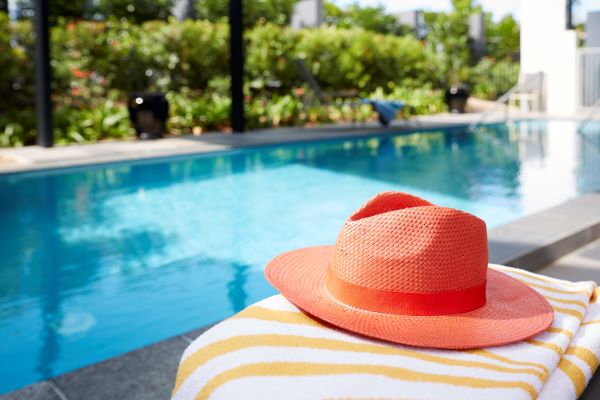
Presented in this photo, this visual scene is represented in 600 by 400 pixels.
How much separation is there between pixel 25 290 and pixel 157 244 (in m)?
1.10

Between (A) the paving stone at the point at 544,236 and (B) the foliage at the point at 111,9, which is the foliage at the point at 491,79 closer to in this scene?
(B) the foliage at the point at 111,9

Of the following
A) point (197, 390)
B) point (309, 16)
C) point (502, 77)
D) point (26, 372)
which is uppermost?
point (309, 16)

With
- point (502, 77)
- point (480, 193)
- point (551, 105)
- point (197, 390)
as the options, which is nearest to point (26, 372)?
point (197, 390)

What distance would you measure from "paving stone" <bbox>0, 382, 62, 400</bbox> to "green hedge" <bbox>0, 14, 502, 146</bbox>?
7.65 m

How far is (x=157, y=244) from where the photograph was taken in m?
4.64

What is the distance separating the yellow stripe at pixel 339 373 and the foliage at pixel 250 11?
1597 centimetres

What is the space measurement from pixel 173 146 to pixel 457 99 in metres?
9.17

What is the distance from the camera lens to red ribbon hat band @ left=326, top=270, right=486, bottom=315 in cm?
137

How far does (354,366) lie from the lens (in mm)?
1173

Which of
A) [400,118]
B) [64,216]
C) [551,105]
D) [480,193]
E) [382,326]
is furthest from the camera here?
[551,105]

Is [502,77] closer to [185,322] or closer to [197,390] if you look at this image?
[185,322]

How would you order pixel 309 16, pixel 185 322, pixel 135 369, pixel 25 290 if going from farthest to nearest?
pixel 309 16
pixel 25 290
pixel 185 322
pixel 135 369

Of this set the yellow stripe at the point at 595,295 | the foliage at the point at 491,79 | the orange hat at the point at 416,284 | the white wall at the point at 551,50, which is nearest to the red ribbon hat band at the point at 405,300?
the orange hat at the point at 416,284

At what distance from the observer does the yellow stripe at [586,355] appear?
1345 millimetres
